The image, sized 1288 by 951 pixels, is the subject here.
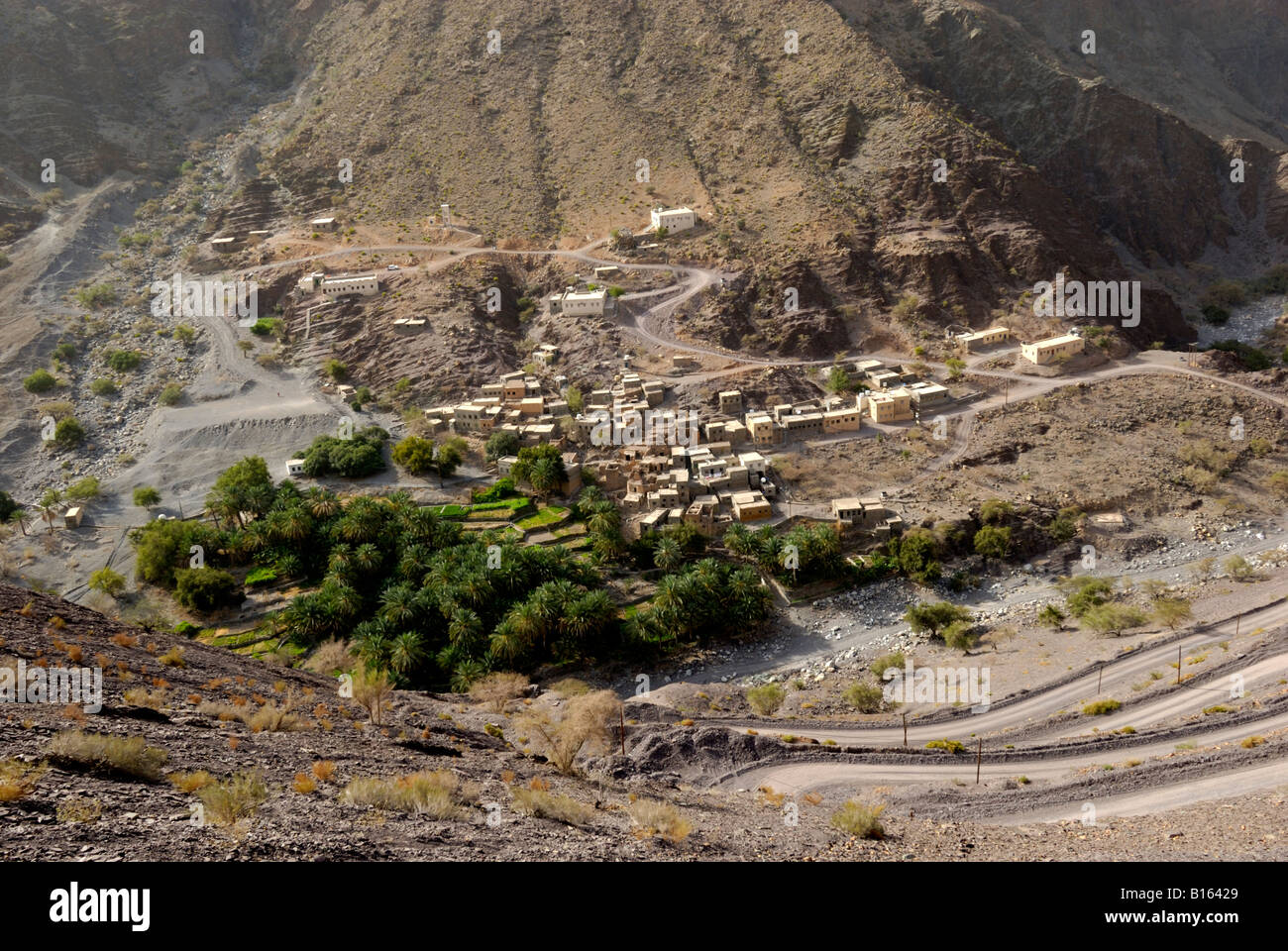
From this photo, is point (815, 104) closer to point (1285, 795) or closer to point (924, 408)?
point (924, 408)

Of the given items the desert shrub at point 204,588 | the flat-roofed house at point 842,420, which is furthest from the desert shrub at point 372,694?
the flat-roofed house at point 842,420

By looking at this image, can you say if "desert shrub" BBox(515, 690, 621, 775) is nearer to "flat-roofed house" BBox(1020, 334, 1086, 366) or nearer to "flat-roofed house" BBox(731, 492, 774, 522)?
"flat-roofed house" BBox(731, 492, 774, 522)

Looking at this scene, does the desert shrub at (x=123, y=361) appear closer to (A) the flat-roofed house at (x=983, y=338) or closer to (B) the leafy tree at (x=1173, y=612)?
(A) the flat-roofed house at (x=983, y=338)

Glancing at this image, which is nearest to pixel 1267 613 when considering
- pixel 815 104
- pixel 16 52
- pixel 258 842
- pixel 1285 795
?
pixel 1285 795

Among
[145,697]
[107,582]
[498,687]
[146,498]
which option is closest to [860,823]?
[145,697]

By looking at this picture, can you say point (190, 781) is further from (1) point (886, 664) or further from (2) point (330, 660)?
(1) point (886, 664)
